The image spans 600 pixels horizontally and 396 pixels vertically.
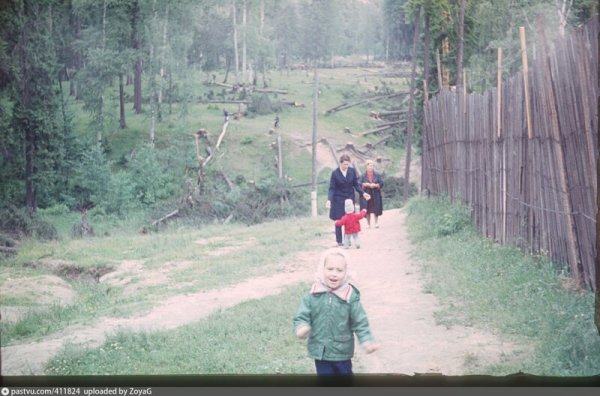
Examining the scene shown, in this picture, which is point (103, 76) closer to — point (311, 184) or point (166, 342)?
point (166, 342)

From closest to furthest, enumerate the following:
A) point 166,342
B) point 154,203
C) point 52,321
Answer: point 166,342 → point 52,321 → point 154,203

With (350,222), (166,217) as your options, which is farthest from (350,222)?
(166,217)

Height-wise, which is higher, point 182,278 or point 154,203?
point 154,203

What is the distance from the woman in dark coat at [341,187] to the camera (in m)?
8.05

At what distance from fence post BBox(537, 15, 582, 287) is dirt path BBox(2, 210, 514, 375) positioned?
1018 mm

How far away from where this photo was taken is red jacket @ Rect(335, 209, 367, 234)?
8200 mm

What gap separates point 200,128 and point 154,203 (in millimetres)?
1790

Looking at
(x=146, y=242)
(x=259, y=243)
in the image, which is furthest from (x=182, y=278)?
(x=259, y=243)

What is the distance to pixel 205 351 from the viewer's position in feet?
17.9

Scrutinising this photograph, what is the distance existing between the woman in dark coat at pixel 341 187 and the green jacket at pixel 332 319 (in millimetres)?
4073

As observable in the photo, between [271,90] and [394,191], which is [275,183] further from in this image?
[394,191]

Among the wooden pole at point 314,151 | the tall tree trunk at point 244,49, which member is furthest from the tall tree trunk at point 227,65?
the wooden pole at point 314,151

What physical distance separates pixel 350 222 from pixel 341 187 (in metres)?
0.44

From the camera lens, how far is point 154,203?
9.27 metres
